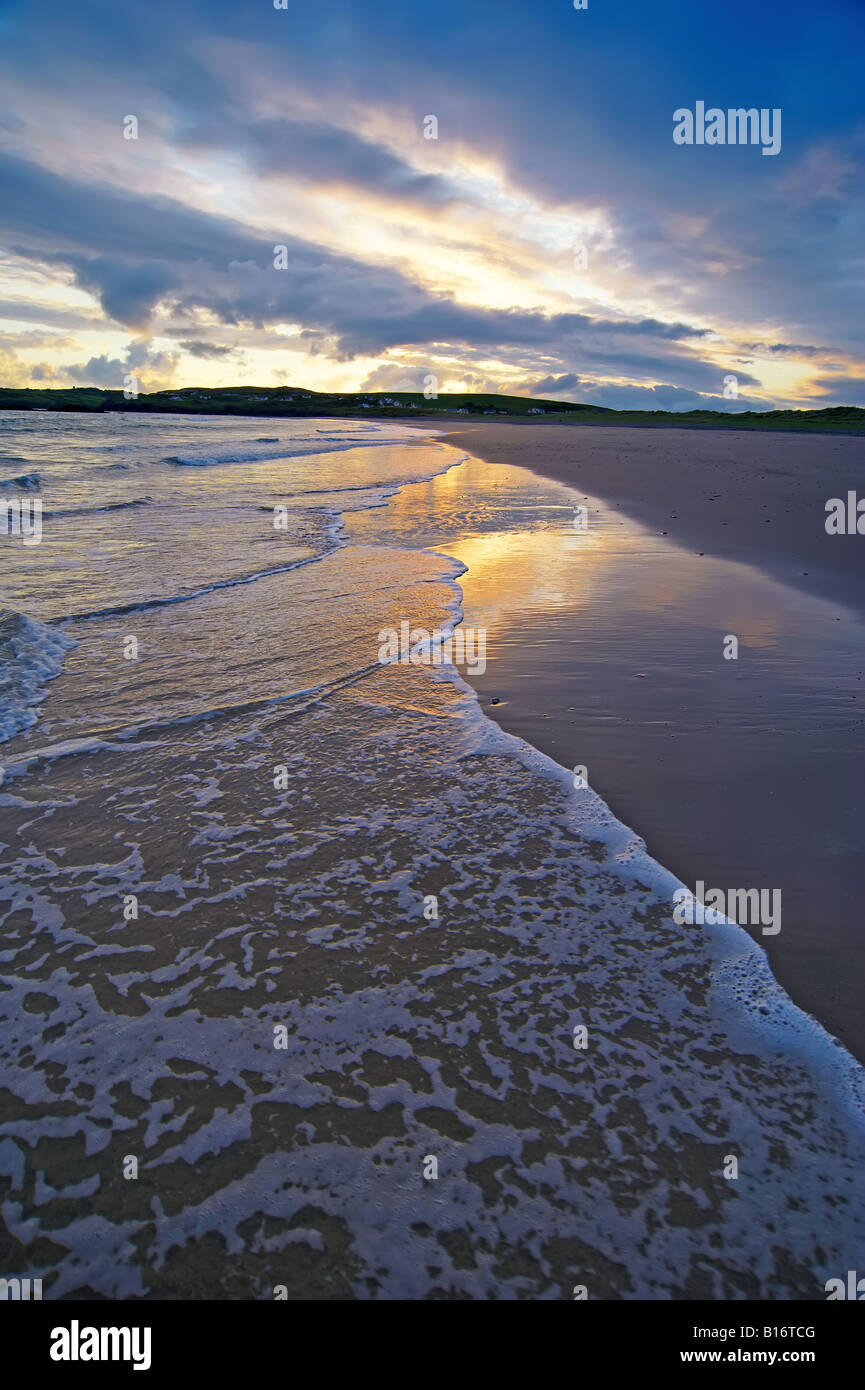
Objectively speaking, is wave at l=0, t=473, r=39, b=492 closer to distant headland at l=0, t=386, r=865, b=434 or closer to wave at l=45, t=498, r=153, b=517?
wave at l=45, t=498, r=153, b=517

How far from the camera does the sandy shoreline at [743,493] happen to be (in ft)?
38.2

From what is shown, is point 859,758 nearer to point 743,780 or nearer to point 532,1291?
point 743,780

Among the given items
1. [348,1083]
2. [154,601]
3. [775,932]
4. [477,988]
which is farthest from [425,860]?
[154,601]

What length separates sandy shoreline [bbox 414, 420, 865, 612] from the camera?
458 inches

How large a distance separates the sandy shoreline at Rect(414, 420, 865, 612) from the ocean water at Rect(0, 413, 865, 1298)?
765 centimetres

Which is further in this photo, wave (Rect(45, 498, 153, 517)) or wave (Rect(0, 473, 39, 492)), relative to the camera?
wave (Rect(0, 473, 39, 492))

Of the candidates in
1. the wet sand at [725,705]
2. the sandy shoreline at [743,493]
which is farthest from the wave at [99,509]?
the sandy shoreline at [743,493]

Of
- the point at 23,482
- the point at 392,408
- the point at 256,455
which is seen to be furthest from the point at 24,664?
the point at 392,408

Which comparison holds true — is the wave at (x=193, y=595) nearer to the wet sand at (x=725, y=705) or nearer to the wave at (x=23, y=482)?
the wet sand at (x=725, y=705)

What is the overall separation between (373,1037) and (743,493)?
66.1 ft

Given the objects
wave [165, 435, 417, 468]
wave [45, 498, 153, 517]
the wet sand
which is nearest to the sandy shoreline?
the wet sand

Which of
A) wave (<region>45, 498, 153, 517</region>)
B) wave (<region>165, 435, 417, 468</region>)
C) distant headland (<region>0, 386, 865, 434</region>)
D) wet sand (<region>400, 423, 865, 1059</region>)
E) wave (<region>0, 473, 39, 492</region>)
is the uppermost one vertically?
distant headland (<region>0, 386, 865, 434</region>)
